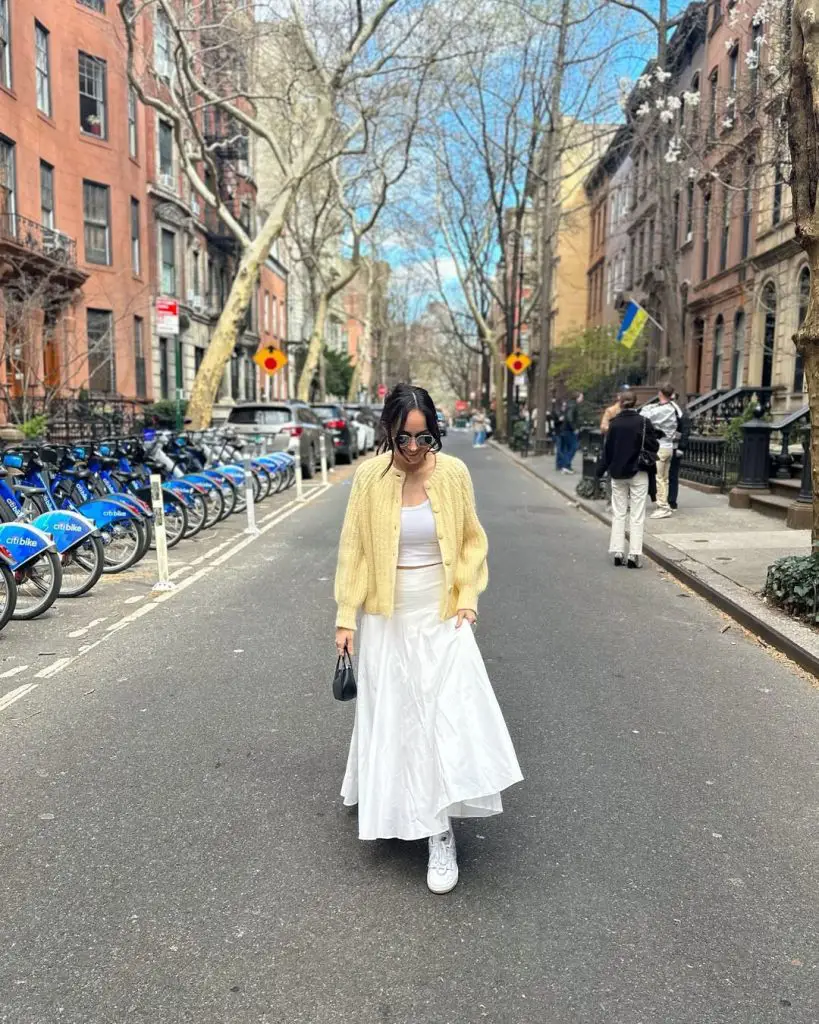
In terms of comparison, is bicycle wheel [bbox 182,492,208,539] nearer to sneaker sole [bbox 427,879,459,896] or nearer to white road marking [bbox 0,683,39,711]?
white road marking [bbox 0,683,39,711]

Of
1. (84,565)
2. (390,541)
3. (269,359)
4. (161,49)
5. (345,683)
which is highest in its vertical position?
(161,49)

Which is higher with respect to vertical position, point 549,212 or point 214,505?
point 549,212

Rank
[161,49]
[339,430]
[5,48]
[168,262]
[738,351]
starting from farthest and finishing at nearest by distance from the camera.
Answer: [168,262], [161,49], [738,351], [339,430], [5,48]

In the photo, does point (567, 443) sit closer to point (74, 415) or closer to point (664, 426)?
point (664, 426)

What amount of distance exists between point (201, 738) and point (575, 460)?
75.4 ft

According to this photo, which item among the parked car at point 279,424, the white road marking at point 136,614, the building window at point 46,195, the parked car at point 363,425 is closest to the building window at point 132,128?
the building window at point 46,195

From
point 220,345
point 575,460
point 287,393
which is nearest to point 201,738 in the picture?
point 220,345

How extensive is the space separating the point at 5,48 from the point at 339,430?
12.6m

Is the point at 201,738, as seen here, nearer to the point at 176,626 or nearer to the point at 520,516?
the point at 176,626

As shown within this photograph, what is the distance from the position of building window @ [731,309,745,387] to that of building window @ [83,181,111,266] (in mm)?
19537

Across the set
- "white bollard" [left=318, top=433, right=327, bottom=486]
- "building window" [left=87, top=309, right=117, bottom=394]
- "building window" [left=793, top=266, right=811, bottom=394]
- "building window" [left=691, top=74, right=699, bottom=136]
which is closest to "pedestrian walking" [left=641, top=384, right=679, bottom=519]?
"building window" [left=691, top=74, right=699, bottom=136]

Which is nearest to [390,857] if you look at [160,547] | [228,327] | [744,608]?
[744,608]

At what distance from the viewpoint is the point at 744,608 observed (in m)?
7.24

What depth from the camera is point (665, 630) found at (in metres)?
6.97
